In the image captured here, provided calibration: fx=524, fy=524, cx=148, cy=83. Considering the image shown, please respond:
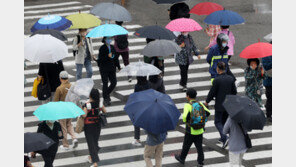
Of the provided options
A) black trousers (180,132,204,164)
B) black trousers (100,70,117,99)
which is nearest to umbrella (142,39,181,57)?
black trousers (100,70,117,99)

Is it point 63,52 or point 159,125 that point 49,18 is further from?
point 159,125

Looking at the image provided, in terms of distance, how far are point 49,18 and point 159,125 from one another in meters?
6.45

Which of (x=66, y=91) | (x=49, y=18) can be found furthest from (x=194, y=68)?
(x=66, y=91)

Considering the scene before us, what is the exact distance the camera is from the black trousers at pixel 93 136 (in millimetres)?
10008

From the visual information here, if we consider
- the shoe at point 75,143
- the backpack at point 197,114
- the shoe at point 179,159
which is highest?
the backpack at point 197,114

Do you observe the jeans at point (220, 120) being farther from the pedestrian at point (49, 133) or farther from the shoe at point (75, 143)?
the pedestrian at point (49, 133)

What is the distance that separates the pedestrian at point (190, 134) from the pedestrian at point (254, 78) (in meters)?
2.62

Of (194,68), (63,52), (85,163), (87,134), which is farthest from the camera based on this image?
(194,68)

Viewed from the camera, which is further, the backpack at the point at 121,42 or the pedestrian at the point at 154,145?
the backpack at the point at 121,42

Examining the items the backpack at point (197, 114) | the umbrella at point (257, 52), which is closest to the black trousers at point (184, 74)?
the umbrella at point (257, 52)

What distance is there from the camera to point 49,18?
14.1m

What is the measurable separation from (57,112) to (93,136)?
135 centimetres

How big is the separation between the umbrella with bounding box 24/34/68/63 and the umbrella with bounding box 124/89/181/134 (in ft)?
9.52

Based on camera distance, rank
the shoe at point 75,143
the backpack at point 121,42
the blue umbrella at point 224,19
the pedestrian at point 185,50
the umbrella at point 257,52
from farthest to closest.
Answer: the backpack at point 121,42 → the blue umbrella at point 224,19 → the pedestrian at point 185,50 → the umbrella at point 257,52 → the shoe at point 75,143
